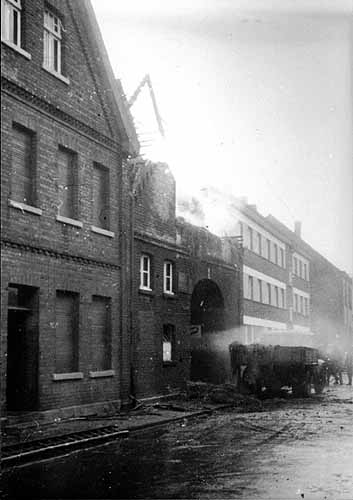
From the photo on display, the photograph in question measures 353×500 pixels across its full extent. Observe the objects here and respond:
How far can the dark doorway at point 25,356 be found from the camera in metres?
14.4

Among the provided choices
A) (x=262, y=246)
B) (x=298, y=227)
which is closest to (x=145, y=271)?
(x=262, y=246)

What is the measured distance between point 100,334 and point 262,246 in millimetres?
24432

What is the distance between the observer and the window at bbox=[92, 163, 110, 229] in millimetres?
17453

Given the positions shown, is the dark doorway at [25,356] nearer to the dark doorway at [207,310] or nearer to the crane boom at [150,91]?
the crane boom at [150,91]

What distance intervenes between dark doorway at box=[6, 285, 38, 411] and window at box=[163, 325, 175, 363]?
7.82m

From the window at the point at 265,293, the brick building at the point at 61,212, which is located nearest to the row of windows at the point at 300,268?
the window at the point at 265,293

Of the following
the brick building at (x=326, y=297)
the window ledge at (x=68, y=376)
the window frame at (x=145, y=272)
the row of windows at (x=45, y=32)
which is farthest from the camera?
the brick building at (x=326, y=297)

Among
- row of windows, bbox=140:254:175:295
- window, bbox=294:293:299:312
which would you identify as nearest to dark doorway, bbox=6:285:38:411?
row of windows, bbox=140:254:175:295

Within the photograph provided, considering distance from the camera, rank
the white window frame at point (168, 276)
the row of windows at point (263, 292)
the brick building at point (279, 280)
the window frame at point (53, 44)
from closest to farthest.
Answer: the window frame at point (53, 44) → the white window frame at point (168, 276) → the brick building at point (279, 280) → the row of windows at point (263, 292)

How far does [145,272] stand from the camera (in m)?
20.6

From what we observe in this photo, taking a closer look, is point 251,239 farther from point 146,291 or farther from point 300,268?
point 146,291

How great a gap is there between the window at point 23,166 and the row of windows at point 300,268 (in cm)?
3718

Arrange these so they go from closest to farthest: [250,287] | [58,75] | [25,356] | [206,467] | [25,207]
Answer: [206,467]
[25,207]
[25,356]
[58,75]
[250,287]

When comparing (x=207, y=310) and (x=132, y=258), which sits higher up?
(x=132, y=258)
